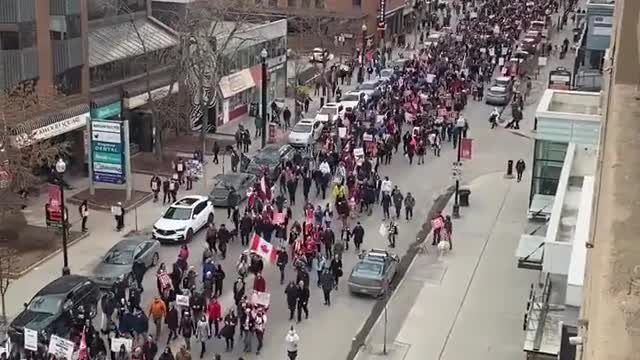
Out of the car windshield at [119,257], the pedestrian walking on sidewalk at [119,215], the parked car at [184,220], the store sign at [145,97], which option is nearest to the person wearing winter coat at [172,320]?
the car windshield at [119,257]

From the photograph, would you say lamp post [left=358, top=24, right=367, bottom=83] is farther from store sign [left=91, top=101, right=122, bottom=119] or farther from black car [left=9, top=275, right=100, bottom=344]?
black car [left=9, top=275, right=100, bottom=344]

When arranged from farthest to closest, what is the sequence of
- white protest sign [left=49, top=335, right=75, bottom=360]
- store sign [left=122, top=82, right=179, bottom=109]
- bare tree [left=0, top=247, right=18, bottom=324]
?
store sign [left=122, top=82, right=179, bottom=109]
bare tree [left=0, top=247, right=18, bottom=324]
white protest sign [left=49, top=335, right=75, bottom=360]

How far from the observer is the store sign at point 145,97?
4056cm

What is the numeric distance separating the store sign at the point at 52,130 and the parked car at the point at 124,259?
4.91 meters

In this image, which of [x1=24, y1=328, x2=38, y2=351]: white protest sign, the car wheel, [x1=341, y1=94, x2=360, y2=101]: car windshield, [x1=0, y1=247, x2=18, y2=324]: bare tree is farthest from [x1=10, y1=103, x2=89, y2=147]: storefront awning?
[x1=341, y1=94, x2=360, y2=101]: car windshield

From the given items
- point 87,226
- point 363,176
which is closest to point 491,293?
point 363,176

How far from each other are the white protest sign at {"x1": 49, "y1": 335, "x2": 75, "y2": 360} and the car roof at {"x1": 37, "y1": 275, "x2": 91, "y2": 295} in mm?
3468

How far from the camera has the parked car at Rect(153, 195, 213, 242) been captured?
30.4 meters

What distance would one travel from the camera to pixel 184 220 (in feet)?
101

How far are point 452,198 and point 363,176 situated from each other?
3622 mm

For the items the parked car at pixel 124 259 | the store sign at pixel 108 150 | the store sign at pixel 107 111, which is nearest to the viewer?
the parked car at pixel 124 259

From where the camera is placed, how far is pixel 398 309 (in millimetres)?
25859

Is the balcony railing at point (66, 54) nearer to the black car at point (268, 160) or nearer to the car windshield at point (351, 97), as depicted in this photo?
the black car at point (268, 160)

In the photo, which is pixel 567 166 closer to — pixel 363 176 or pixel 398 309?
pixel 398 309
